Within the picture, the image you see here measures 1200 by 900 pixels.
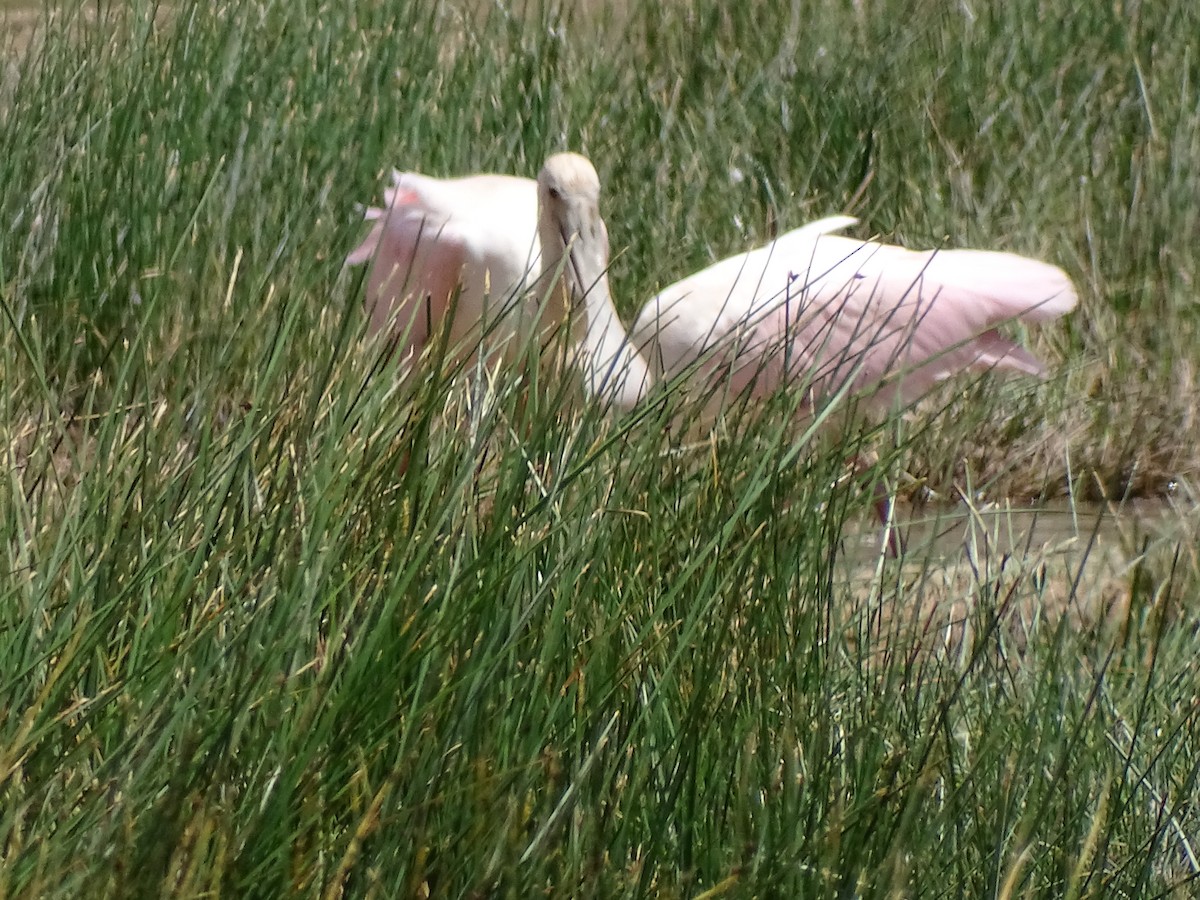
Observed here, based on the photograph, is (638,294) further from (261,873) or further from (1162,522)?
(261,873)

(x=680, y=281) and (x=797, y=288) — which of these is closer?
(x=797, y=288)

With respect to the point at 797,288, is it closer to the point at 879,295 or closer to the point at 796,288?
the point at 796,288

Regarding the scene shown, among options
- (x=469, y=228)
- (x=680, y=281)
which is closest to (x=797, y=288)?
(x=680, y=281)

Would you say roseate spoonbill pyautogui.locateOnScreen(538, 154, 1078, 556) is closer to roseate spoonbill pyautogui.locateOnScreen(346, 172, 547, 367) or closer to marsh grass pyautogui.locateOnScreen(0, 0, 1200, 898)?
roseate spoonbill pyautogui.locateOnScreen(346, 172, 547, 367)

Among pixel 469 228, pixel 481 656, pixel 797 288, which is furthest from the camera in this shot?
pixel 469 228

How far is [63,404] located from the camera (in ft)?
8.57

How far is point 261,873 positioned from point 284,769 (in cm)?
8

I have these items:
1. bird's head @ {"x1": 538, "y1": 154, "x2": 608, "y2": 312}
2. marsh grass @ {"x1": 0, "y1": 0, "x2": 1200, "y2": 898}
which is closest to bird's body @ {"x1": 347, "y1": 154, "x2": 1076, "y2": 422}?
bird's head @ {"x1": 538, "y1": 154, "x2": 608, "y2": 312}

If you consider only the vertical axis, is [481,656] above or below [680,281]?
above

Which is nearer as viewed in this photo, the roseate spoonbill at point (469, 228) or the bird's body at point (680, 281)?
the bird's body at point (680, 281)

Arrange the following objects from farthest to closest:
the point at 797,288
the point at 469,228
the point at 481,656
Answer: the point at 469,228
the point at 797,288
the point at 481,656

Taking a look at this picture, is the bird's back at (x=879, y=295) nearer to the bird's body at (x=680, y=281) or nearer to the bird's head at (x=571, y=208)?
the bird's body at (x=680, y=281)

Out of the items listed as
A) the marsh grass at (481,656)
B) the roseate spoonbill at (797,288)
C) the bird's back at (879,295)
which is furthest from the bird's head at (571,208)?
the marsh grass at (481,656)

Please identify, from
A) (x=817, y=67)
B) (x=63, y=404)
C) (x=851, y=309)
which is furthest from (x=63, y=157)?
(x=817, y=67)
